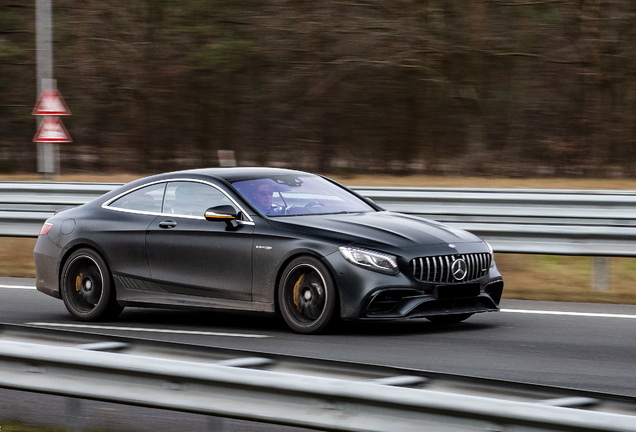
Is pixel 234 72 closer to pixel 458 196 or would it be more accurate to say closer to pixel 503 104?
pixel 503 104

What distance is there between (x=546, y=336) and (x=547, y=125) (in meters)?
16.7

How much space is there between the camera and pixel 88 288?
30.7ft

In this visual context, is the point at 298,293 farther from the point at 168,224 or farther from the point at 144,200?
the point at 144,200

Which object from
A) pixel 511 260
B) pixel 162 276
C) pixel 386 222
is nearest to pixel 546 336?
pixel 386 222

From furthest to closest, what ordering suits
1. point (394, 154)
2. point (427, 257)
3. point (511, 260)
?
point (394, 154) → point (511, 260) → point (427, 257)

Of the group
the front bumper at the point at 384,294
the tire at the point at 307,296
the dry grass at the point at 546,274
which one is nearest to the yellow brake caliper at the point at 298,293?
the tire at the point at 307,296

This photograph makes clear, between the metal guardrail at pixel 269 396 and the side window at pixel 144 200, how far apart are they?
4.50m

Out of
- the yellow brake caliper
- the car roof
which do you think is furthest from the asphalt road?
the car roof

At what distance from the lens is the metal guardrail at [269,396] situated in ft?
11.8

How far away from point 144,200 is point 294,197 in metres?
1.40

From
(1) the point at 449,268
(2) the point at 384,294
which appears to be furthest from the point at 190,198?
(1) the point at 449,268

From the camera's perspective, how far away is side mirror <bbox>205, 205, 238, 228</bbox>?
336 inches

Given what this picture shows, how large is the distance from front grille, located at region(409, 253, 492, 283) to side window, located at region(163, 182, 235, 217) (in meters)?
1.84

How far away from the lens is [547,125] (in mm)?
24344
